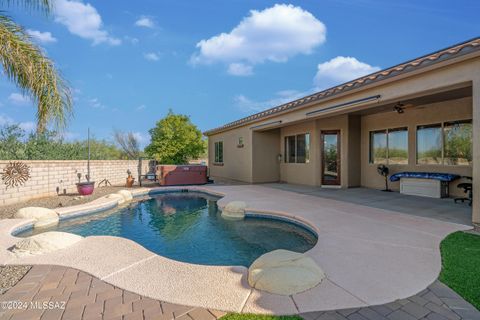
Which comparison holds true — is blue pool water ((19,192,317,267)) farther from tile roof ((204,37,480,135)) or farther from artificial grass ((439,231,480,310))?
tile roof ((204,37,480,135))

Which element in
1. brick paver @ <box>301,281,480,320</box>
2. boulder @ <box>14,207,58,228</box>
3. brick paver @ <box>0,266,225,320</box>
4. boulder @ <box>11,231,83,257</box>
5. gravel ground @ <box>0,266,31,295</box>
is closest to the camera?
brick paver @ <box>301,281,480,320</box>

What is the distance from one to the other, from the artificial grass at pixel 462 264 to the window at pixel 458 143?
4.60 meters

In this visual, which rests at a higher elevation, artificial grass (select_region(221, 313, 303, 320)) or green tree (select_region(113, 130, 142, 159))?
green tree (select_region(113, 130, 142, 159))

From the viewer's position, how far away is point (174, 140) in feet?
66.6

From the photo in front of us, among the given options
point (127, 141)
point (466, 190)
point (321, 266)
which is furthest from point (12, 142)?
point (127, 141)

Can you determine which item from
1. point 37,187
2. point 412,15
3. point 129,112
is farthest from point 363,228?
point 129,112

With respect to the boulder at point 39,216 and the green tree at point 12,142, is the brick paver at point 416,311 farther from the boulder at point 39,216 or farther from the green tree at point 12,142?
the green tree at point 12,142

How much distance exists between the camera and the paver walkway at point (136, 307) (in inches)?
93.7

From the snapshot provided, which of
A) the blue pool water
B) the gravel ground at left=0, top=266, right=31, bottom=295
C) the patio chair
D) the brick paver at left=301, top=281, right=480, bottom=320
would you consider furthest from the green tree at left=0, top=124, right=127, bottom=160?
the patio chair

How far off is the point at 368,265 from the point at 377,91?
4.87 m

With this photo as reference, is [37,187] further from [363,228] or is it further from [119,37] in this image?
[363,228]

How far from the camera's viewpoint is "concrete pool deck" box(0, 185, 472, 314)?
2.64m

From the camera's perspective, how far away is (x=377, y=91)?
661 centimetres

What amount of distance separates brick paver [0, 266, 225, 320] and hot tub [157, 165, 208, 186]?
1080cm
